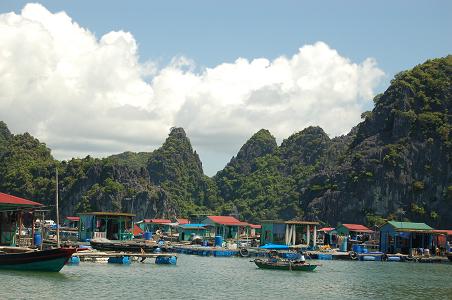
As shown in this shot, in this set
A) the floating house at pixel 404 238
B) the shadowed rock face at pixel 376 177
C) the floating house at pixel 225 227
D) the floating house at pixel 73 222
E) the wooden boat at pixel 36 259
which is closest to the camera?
the wooden boat at pixel 36 259

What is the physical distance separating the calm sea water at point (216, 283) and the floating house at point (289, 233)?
83.9 feet

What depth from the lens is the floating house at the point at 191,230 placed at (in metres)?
112

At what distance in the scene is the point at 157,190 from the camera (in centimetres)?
16925

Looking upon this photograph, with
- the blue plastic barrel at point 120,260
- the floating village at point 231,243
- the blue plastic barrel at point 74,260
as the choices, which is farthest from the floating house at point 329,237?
the blue plastic barrel at point 74,260

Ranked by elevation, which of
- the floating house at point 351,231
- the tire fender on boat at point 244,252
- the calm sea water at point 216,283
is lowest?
the calm sea water at point 216,283

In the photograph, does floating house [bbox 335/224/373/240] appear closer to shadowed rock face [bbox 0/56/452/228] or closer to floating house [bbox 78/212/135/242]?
shadowed rock face [bbox 0/56/452/228]

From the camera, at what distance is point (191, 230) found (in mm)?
113500

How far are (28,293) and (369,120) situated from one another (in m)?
126

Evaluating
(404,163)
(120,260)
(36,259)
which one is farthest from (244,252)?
(404,163)

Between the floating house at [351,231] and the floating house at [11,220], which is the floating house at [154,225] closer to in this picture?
the floating house at [351,231]

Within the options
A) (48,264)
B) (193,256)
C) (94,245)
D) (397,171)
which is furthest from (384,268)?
(397,171)

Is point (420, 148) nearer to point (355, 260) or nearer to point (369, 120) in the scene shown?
point (369, 120)

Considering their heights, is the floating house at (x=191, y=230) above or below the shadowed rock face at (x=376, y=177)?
below

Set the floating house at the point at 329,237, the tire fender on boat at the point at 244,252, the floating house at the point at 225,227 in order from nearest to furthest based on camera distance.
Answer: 1. the tire fender on boat at the point at 244,252
2. the floating house at the point at 329,237
3. the floating house at the point at 225,227
